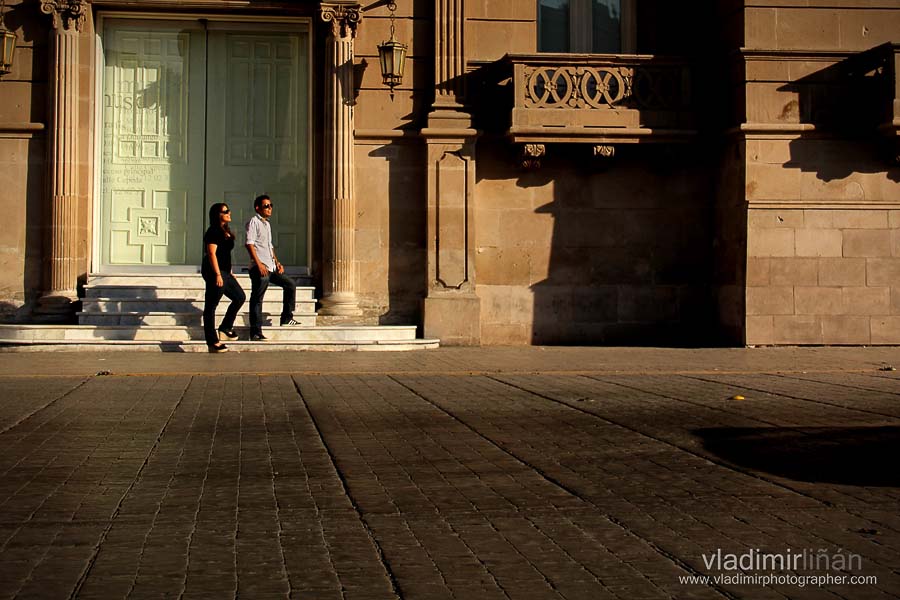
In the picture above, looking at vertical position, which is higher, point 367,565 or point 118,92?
point 118,92

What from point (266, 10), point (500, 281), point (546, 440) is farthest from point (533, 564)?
point (266, 10)

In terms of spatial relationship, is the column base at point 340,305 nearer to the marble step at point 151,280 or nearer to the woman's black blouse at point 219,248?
the marble step at point 151,280

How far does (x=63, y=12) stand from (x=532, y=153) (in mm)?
7474

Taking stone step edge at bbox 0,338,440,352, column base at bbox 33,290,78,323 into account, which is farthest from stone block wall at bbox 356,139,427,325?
column base at bbox 33,290,78,323

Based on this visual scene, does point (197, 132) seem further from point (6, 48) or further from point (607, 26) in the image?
point (607, 26)

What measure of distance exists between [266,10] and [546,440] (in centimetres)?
1316

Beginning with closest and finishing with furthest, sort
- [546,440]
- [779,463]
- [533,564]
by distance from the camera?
[533,564]
[779,463]
[546,440]

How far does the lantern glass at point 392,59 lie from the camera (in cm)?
1834

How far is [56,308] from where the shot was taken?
59.0 ft

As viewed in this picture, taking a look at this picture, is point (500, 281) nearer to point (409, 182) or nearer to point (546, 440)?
point (409, 182)

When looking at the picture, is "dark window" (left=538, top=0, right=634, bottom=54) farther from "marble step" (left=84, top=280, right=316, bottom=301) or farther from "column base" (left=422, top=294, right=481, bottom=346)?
"marble step" (left=84, top=280, right=316, bottom=301)

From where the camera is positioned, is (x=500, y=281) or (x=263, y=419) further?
(x=500, y=281)

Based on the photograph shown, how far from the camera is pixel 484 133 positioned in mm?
18922

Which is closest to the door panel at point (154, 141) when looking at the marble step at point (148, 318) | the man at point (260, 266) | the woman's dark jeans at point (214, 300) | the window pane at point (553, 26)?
the marble step at point (148, 318)
